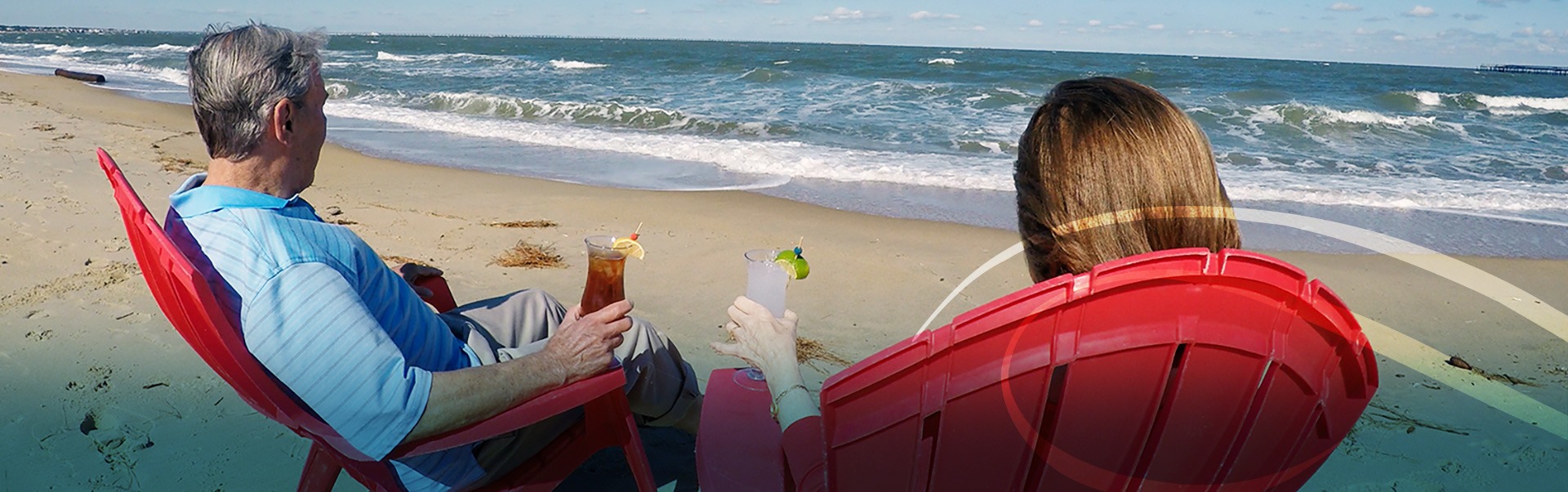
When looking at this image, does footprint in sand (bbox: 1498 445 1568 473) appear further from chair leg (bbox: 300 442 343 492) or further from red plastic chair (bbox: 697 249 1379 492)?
chair leg (bbox: 300 442 343 492)

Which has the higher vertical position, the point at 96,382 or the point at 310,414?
the point at 310,414

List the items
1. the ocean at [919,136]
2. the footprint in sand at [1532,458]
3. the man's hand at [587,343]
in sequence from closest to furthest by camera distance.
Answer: the man's hand at [587,343] → the footprint in sand at [1532,458] → the ocean at [919,136]

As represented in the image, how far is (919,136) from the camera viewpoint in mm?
11898

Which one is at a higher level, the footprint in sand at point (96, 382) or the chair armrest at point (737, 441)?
the chair armrest at point (737, 441)

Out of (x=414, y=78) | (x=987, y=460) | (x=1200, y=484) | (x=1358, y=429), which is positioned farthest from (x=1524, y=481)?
(x=414, y=78)

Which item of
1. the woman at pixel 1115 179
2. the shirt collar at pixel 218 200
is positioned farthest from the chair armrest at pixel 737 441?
the shirt collar at pixel 218 200

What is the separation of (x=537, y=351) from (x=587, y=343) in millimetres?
238

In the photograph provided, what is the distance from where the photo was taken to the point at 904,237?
18.0 ft

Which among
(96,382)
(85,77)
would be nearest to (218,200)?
(96,382)

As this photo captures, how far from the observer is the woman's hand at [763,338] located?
1.75 meters

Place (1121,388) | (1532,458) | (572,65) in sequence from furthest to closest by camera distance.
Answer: (572,65) → (1532,458) → (1121,388)

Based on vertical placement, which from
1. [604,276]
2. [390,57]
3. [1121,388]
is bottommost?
[390,57]

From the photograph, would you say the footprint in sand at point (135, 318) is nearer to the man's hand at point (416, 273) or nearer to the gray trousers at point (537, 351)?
the man's hand at point (416, 273)

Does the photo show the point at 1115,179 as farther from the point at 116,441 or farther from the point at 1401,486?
the point at 116,441
